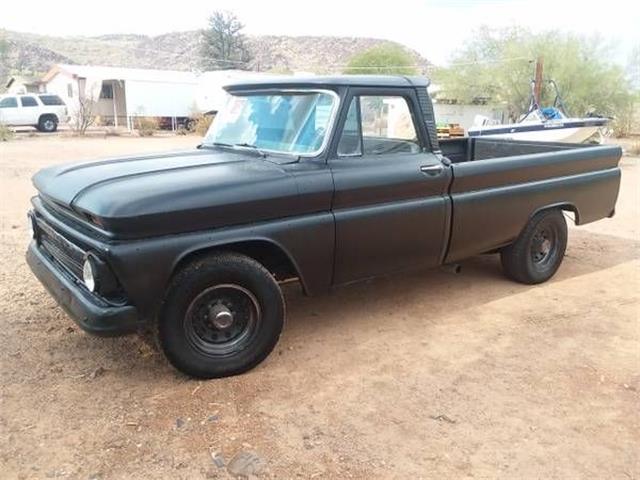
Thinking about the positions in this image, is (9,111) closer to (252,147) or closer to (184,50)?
(252,147)

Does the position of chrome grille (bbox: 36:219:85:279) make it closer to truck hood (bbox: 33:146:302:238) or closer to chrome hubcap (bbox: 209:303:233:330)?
truck hood (bbox: 33:146:302:238)

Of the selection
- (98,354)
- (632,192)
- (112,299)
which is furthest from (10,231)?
(632,192)

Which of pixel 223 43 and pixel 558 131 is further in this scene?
pixel 223 43

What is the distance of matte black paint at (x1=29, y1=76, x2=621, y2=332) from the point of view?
3230 millimetres

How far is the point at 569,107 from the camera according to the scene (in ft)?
67.8

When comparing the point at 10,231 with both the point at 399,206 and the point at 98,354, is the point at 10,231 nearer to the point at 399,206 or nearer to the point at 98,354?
the point at 98,354

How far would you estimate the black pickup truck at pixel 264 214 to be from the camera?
128 inches

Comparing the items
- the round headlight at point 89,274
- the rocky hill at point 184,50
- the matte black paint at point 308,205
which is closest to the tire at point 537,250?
the matte black paint at point 308,205

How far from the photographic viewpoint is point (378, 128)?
175 inches

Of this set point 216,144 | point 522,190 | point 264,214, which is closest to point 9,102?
point 216,144

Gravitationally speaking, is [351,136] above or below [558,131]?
above

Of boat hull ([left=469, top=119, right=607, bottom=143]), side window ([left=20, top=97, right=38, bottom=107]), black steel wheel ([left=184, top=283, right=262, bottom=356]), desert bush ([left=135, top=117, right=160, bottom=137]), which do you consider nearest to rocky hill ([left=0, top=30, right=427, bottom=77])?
desert bush ([left=135, top=117, right=160, bottom=137])

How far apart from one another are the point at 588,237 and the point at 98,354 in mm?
5976

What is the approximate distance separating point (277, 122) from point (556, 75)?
63.5 feet
